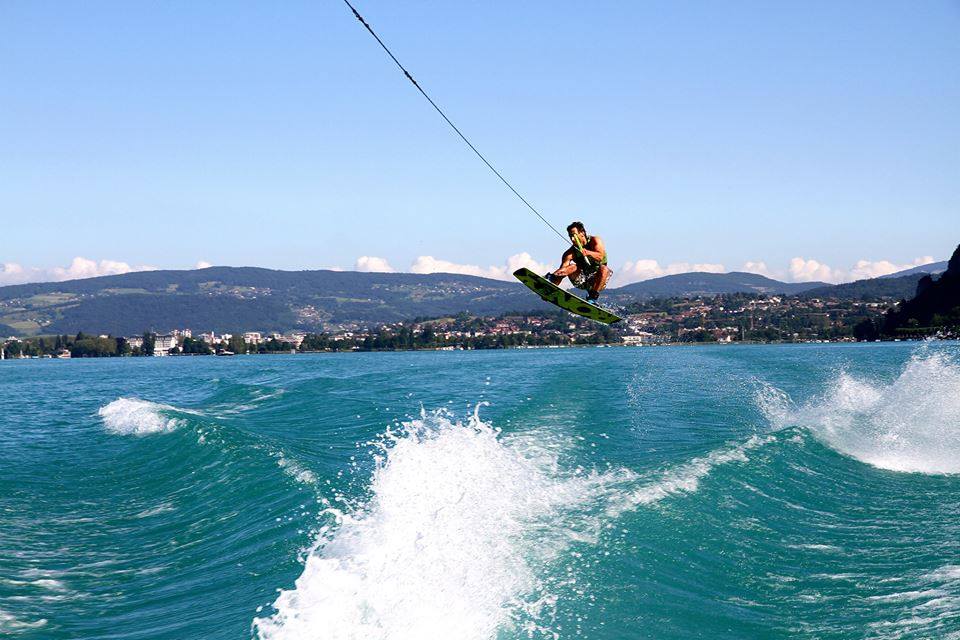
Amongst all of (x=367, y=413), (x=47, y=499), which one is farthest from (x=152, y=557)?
(x=367, y=413)

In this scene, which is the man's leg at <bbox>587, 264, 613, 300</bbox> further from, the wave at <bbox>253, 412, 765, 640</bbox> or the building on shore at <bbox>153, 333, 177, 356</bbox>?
the building on shore at <bbox>153, 333, 177, 356</bbox>

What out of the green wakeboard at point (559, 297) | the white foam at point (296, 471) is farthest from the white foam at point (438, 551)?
the green wakeboard at point (559, 297)

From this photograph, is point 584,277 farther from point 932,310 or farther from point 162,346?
point 162,346

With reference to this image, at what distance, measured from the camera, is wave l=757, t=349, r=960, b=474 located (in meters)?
15.8

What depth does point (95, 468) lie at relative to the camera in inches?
661

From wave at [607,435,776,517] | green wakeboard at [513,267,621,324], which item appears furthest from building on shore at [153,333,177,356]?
wave at [607,435,776,517]

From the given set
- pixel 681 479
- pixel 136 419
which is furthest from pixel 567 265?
pixel 136 419

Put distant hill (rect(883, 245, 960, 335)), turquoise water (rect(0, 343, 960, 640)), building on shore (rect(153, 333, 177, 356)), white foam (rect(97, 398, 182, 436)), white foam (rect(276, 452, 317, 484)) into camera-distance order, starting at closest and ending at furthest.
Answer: turquoise water (rect(0, 343, 960, 640)), white foam (rect(276, 452, 317, 484)), white foam (rect(97, 398, 182, 436)), distant hill (rect(883, 245, 960, 335)), building on shore (rect(153, 333, 177, 356))

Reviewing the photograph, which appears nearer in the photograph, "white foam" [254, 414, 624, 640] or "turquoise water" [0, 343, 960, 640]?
"white foam" [254, 414, 624, 640]

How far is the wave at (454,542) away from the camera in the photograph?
24.0 ft

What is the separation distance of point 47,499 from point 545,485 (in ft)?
30.7

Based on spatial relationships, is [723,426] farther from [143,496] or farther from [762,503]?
[143,496]

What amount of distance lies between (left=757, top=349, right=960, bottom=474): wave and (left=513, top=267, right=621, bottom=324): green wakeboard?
19.7 feet

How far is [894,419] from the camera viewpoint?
19297mm
